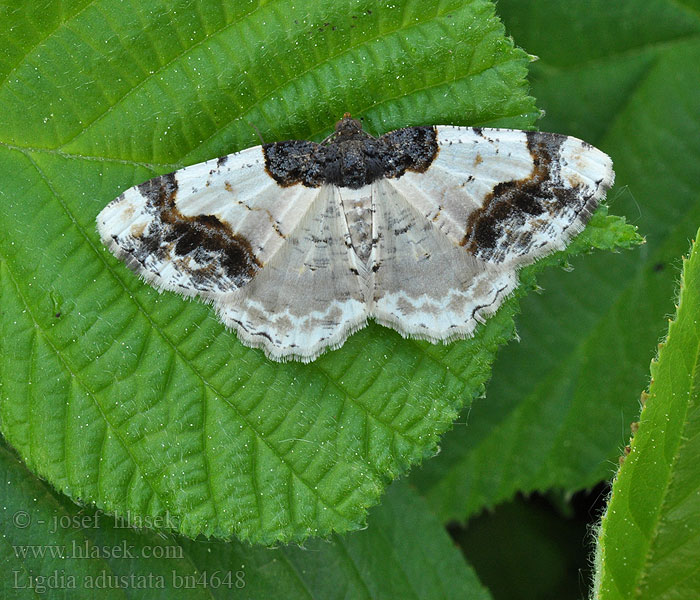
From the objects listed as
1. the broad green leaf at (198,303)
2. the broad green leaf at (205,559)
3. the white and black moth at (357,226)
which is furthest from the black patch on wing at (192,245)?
the broad green leaf at (205,559)

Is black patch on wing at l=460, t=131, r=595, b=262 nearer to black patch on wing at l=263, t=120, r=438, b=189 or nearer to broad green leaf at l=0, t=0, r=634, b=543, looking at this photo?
broad green leaf at l=0, t=0, r=634, b=543

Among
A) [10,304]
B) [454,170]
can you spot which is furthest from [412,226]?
[10,304]

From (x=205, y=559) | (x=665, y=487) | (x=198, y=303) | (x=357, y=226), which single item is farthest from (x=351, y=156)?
(x=205, y=559)

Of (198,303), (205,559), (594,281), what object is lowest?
(205,559)

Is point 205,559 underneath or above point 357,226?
underneath

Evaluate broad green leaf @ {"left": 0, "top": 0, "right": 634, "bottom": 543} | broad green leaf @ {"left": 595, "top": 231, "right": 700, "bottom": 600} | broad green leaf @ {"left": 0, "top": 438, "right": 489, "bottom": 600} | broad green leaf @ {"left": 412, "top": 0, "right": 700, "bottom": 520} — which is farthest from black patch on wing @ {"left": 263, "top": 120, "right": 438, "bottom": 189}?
broad green leaf @ {"left": 0, "top": 438, "right": 489, "bottom": 600}

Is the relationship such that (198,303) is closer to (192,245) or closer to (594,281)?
(192,245)
